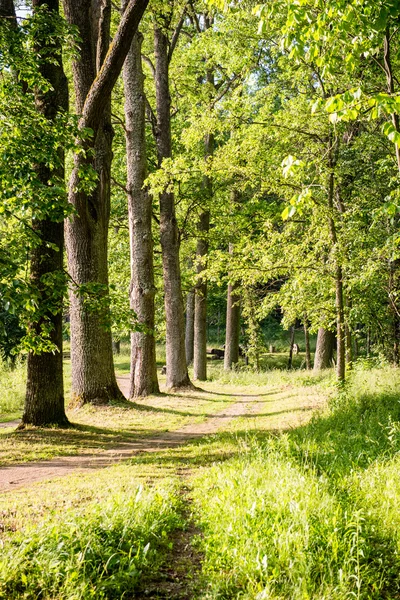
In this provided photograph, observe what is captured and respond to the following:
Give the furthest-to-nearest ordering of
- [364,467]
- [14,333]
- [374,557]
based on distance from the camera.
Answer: [14,333], [364,467], [374,557]

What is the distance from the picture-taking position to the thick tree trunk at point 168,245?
50.1 feet

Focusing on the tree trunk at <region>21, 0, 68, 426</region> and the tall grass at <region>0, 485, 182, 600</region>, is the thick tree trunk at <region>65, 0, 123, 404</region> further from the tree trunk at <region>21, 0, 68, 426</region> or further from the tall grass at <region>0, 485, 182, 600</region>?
Answer: the tall grass at <region>0, 485, 182, 600</region>

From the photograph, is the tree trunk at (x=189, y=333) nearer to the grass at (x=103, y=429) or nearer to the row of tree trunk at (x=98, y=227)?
the row of tree trunk at (x=98, y=227)

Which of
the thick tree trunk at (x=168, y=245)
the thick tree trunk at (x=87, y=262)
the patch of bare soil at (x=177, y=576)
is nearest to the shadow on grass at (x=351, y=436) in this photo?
the patch of bare soil at (x=177, y=576)

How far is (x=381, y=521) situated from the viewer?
159 inches

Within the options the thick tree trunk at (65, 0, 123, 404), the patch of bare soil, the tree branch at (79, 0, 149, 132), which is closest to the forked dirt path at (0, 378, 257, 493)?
the thick tree trunk at (65, 0, 123, 404)

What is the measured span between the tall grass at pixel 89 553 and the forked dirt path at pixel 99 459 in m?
2.19

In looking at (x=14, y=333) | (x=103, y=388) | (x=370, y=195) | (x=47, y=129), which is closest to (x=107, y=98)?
(x=47, y=129)

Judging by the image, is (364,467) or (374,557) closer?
(374,557)

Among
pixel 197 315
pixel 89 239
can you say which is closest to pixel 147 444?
pixel 89 239

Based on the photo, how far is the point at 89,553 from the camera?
3.36 metres

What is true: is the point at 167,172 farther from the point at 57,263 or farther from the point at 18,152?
the point at 18,152

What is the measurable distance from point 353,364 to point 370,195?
192 inches

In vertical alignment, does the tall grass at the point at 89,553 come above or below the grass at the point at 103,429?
above
